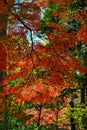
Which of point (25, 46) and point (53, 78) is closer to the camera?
point (25, 46)

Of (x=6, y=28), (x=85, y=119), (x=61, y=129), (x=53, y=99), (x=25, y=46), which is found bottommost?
(x=61, y=129)

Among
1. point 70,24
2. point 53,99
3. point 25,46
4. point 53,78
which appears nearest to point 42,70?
point 53,99

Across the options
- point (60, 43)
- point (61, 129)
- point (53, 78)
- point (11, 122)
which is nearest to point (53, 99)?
point (11, 122)

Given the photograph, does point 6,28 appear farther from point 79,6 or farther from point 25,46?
point 79,6

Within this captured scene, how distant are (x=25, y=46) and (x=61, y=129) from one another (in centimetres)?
1505

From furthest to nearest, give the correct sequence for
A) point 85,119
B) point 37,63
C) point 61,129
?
point 61,129
point 85,119
point 37,63

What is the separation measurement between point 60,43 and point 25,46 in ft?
3.51

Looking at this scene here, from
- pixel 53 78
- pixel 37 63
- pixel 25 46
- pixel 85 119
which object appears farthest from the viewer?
pixel 85 119

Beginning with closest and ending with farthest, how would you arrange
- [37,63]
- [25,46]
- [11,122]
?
[37,63]
[25,46]
[11,122]

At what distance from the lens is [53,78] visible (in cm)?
963

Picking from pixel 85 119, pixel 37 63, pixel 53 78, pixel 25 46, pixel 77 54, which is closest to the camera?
pixel 37 63

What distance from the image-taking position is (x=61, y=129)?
22781mm

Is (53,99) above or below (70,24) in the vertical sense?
below

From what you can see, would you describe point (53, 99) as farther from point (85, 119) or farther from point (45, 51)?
point (45, 51)
